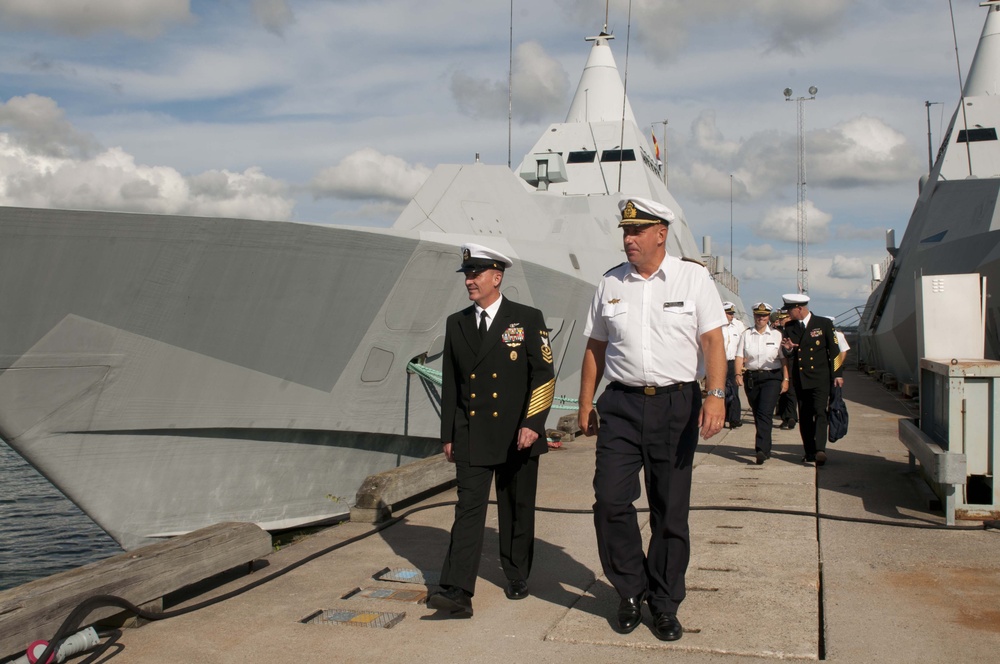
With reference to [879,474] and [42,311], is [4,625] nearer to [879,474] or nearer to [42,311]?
[42,311]

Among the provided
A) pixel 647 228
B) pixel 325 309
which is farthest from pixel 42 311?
pixel 647 228

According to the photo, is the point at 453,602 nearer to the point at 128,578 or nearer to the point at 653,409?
the point at 653,409

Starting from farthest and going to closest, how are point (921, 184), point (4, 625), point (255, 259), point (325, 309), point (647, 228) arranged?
point (921, 184) < point (325, 309) < point (255, 259) < point (647, 228) < point (4, 625)

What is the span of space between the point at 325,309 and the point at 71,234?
1.95 meters

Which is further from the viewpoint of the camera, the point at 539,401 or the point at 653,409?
the point at 539,401

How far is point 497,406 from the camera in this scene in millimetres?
3525

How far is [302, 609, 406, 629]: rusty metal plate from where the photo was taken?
3.27 metres

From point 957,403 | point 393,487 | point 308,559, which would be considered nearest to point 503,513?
point 308,559

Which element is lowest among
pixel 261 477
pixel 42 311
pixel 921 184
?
pixel 261 477

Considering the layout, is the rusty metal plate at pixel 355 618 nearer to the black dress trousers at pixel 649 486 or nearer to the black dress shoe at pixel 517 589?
the black dress shoe at pixel 517 589

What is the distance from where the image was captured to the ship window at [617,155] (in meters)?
15.8

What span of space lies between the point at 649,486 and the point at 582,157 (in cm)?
1353

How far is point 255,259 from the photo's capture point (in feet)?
20.6

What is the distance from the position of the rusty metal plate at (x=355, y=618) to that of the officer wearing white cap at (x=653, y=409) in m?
0.81
